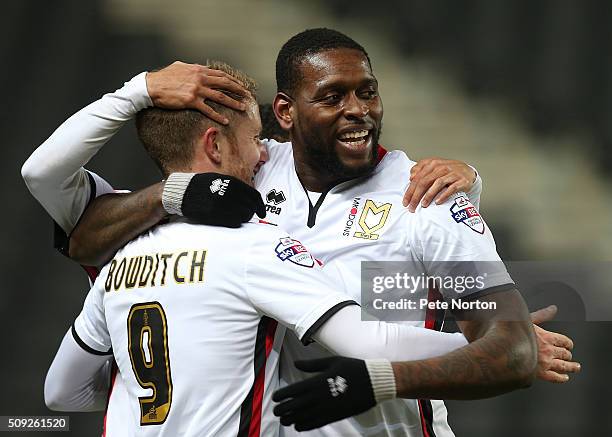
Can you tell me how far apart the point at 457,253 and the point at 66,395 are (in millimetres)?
972

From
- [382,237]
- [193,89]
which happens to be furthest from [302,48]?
[382,237]

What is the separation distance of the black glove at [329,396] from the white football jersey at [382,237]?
0.38 metres

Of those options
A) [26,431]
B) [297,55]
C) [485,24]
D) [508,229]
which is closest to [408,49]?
[485,24]

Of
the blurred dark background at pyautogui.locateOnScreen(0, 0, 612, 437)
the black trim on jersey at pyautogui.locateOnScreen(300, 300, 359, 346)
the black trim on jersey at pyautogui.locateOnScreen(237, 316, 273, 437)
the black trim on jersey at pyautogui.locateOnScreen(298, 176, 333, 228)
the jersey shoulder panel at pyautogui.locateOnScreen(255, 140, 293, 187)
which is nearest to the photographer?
the black trim on jersey at pyautogui.locateOnScreen(300, 300, 359, 346)

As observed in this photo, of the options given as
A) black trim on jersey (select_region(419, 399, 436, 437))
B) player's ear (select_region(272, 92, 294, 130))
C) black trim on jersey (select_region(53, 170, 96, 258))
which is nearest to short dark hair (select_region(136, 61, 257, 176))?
black trim on jersey (select_region(53, 170, 96, 258))

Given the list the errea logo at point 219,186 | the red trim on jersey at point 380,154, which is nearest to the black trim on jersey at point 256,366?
the errea logo at point 219,186

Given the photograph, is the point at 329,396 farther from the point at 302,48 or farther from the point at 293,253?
the point at 302,48

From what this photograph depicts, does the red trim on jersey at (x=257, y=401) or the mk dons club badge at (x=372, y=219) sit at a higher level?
the mk dons club badge at (x=372, y=219)

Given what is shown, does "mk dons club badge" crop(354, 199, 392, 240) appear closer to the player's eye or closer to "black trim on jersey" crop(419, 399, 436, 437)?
the player's eye

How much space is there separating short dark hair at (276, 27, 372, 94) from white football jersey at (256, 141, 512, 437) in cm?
29

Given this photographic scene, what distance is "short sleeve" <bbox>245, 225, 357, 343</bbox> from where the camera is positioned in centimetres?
176

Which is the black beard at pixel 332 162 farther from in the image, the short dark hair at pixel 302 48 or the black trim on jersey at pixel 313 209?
the short dark hair at pixel 302 48

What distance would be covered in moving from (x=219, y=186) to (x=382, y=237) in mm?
429

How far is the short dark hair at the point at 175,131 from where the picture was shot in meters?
2.07
